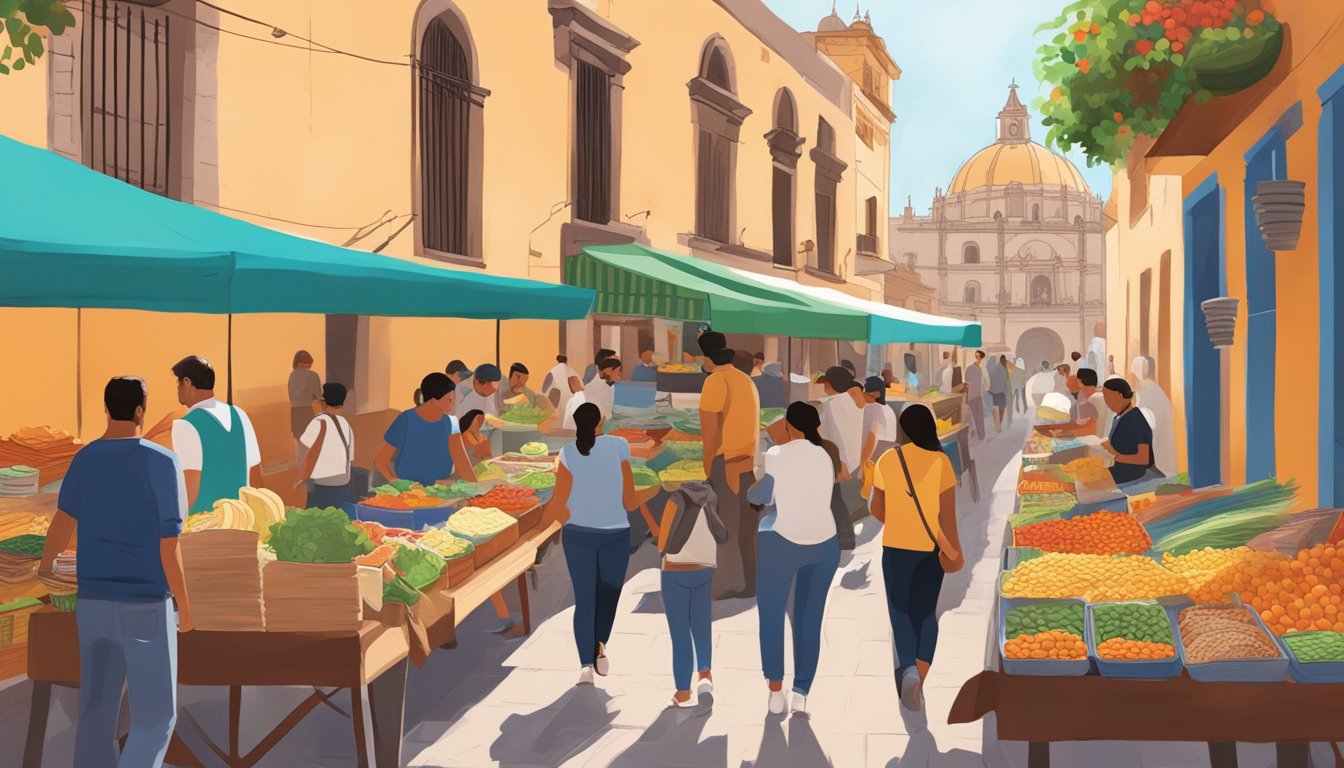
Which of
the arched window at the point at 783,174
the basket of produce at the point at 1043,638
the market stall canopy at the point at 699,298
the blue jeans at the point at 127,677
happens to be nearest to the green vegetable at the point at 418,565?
the blue jeans at the point at 127,677

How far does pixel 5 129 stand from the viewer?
9227 millimetres

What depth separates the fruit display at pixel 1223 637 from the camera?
479 centimetres

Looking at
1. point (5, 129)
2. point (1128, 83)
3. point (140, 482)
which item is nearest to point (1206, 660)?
point (140, 482)

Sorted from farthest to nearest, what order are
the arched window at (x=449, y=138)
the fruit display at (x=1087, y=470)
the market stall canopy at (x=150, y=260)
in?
the arched window at (x=449, y=138) < the fruit display at (x=1087, y=470) < the market stall canopy at (x=150, y=260)

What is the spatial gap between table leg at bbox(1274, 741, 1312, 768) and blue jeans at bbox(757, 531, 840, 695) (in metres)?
2.21

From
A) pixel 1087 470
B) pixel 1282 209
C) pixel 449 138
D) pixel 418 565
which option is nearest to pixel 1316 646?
pixel 1282 209

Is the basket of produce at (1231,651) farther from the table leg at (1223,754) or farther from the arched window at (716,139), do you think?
the arched window at (716,139)

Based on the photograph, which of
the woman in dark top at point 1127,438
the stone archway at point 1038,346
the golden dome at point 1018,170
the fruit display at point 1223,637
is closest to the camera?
the fruit display at point 1223,637

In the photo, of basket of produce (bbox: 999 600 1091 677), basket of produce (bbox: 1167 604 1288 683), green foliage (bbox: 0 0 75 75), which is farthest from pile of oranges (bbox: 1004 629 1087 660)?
green foliage (bbox: 0 0 75 75)

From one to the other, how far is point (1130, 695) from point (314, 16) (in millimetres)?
10535

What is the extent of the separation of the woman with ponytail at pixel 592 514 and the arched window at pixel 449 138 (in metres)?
8.12

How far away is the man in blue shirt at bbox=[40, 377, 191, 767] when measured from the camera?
14.9ft

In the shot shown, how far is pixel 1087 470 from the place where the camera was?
9.36 metres

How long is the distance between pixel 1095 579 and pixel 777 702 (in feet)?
5.63
